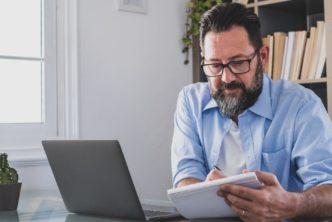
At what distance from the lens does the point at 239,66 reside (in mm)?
1688

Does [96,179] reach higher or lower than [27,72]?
lower

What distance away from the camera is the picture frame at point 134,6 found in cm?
266

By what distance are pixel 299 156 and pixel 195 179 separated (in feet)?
1.15

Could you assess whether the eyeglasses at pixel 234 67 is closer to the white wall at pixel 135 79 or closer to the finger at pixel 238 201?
the finger at pixel 238 201

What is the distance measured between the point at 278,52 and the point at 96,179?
4.94 ft

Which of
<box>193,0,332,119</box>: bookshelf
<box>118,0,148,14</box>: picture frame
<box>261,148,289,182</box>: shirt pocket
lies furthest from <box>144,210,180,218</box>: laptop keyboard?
<box>118,0,148,14</box>: picture frame

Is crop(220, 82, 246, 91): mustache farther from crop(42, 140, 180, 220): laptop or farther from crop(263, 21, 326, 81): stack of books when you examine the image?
crop(263, 21, 326, 81): stack of books

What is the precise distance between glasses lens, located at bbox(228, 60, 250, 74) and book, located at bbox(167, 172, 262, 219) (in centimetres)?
54

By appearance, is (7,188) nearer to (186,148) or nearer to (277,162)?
(186,148)

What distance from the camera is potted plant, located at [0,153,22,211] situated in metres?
1.64

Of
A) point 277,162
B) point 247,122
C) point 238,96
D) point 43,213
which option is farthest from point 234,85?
point 43,213

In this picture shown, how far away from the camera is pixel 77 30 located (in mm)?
2508

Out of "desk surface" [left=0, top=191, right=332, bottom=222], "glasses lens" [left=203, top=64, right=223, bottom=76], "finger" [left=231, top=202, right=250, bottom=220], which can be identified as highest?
"glasses lens" [left=203, top=64, right=223, bottom=76]

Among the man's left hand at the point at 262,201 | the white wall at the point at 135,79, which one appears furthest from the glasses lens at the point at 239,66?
the white wall at the point at 135,79
